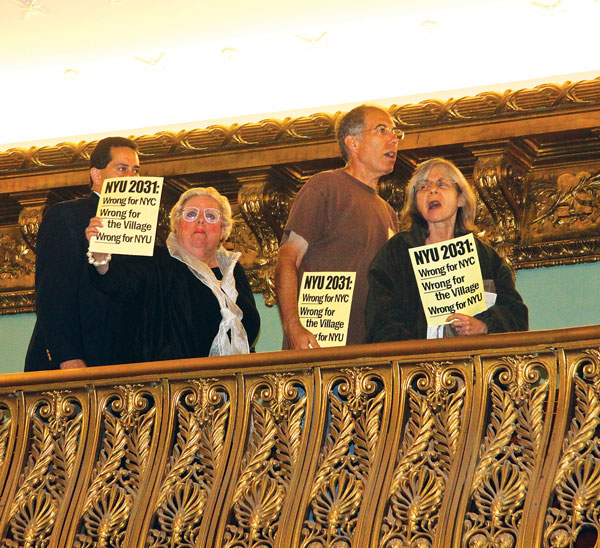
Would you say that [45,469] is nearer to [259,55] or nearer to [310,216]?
[310,216]

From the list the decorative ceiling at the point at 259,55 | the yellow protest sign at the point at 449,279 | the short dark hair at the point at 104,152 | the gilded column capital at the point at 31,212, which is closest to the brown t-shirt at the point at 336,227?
the yellow protest sign at the point at 449,279

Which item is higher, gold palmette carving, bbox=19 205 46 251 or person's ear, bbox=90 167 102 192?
gold palmette carving, bbox=19 205 46 251

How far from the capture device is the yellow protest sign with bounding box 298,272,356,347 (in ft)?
19.5

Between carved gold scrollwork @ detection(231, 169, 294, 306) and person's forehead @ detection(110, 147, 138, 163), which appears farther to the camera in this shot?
carved gold scrollwork @ detection(231, 169, 294, 306)

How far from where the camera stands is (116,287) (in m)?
6.06

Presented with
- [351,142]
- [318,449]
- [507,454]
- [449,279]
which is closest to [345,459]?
[318,449]

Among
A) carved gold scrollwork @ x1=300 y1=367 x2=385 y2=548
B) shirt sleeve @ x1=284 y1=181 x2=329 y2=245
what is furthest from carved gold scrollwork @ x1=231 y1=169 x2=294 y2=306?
carved gold scrollwork @ x1=300 y1=367 x2=385 y2=548

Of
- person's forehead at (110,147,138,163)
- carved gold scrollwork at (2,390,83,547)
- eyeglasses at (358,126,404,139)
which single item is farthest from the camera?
eyeglasses at (358,126,404,139)

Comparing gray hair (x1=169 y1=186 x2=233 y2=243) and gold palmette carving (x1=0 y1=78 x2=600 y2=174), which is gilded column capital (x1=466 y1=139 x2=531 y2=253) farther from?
gray hair (x1=169 y1=186 x2=233 y2=243)

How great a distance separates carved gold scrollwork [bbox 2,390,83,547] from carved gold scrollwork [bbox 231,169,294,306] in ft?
7.70

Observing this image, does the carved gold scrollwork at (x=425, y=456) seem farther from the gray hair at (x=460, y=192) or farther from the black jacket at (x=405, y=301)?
the gray hair at (x=460, y=192)

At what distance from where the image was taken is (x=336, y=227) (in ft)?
21.1

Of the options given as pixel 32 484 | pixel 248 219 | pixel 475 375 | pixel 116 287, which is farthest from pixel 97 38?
pixel 475 375

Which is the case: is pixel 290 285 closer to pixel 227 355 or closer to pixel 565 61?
pixel 227 355
